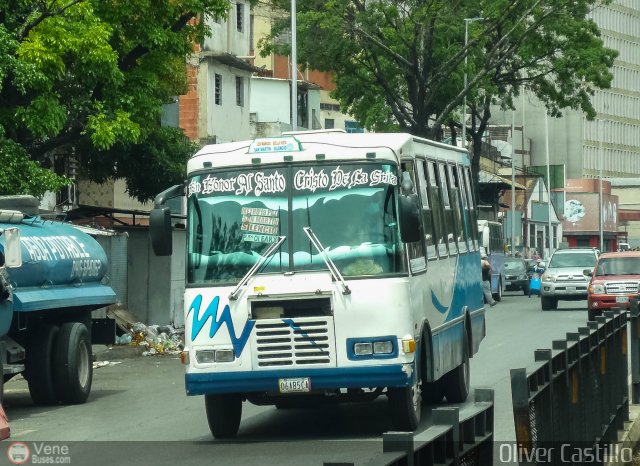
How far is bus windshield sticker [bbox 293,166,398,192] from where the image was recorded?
13438 mm

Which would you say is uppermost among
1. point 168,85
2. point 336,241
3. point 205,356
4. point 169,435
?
point 168,85

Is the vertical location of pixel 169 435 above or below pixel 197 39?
below

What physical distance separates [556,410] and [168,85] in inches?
1027

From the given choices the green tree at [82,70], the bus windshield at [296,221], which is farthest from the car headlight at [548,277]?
the bus windshield at [296,221]

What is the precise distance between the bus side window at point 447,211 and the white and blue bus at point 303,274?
78.1 inches

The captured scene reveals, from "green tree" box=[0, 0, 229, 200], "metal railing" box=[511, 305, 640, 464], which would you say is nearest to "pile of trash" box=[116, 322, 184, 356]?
"green tree" box=[0, 0, 229, 200]

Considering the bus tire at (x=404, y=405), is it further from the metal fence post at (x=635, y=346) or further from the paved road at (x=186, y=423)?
the metal fence post at (x=635, y=346)

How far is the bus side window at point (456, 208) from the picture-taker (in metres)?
16.6

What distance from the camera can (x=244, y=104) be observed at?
5609cm

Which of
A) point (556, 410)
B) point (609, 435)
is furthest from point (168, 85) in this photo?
point (556, 410)

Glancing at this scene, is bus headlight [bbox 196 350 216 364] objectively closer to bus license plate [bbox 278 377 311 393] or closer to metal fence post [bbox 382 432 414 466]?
bus license plate [bbox 278 377 311 393]

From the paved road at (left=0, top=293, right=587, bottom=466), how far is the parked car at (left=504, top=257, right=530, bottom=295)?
33.3 meters

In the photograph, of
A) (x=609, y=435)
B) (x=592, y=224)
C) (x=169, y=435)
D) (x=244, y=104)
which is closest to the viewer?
(x=609, y=435)

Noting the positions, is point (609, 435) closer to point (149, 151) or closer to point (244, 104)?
point (149, 151)
